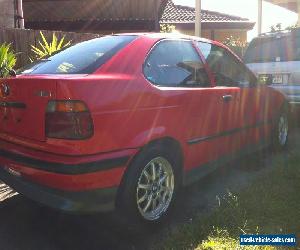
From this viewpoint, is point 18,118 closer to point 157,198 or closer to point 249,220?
point 157,198

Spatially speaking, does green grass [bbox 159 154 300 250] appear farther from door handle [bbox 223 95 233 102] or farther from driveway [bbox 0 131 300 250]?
door handle [bbox 223 95 233 102]

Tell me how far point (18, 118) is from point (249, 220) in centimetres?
222

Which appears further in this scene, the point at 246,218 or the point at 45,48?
the point at 45,48

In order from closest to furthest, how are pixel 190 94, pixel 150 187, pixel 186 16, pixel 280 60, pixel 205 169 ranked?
pixel 150 187, pixel 190 94, pixel 205 169, pixel 280 60, pixel 186 16

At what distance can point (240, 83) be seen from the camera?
5047 millimetres

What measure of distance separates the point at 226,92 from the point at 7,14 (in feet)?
27.7

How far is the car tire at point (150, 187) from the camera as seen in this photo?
342 centimetres

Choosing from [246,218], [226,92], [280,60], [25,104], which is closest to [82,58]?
[25,104]

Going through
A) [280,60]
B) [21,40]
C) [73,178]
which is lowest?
[73,178]

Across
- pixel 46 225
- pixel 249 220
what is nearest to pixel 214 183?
pixel 249 220

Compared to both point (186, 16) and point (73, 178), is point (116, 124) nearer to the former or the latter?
point (73, 178)

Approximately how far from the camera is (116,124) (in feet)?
10.7

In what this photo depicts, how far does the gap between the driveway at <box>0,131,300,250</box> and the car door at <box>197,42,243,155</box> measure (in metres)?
0.55

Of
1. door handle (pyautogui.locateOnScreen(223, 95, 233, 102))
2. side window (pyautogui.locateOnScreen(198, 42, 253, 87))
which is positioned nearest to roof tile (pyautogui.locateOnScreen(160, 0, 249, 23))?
side window (pyautogui.locateOnScreen(198, 42, 253, 87))
